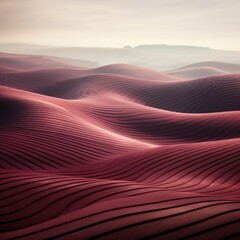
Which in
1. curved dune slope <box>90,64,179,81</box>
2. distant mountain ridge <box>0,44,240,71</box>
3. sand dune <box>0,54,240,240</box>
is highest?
distant mountain ridge <box>0,44,240,71</box>

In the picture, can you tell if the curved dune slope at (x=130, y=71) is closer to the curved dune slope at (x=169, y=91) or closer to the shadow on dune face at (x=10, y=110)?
the curved dune slope at (x=169, y=91)

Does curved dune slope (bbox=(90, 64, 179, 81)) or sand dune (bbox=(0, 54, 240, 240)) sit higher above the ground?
curved dune slope (bbox=(90, 64, 179, 81))

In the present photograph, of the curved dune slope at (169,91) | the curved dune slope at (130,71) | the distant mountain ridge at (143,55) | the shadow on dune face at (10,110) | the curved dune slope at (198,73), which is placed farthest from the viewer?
the distant mountain ridge at (143,55)

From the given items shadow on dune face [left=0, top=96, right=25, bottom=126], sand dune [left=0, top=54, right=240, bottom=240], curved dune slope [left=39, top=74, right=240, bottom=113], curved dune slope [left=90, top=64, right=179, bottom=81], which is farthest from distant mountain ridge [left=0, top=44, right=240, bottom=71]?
shadow on dune face [left=0, top=96, right=25, bottom=126]

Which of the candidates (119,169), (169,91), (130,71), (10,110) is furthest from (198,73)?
(119,169)

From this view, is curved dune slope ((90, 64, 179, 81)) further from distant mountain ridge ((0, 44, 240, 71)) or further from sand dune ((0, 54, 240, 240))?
distant mountain ridge ((0, 44, 240, 71))

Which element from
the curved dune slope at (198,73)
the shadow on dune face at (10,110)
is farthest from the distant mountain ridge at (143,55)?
the shadow on dune face at (10,110)

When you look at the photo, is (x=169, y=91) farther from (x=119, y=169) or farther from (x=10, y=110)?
(x=119, y=169)
